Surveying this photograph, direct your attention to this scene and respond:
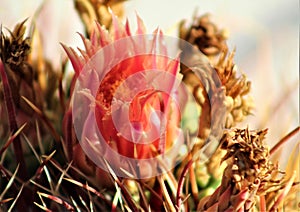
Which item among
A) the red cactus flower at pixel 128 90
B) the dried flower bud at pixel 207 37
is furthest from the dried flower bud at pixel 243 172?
the dried flower bud at pixel 207 37

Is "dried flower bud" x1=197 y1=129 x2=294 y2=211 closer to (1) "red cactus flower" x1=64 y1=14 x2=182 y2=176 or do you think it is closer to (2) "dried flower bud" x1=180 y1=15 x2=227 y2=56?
(1) "red cactus flower" x1=64 y1=14 x2=182 y2=176

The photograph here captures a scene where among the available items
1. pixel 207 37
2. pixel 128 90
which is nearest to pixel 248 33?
pixel 207 37

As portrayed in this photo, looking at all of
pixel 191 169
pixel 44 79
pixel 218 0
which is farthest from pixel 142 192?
pixel 218 0

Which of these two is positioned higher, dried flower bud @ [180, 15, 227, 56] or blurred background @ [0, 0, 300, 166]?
dried flower bud @ [180, 15, 227, 56]

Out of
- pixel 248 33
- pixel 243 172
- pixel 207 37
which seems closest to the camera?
pixel 243 172

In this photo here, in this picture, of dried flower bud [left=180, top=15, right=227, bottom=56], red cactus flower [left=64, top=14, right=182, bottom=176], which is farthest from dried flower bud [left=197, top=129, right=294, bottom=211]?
dried flower bud [left=180, top=15, right=227, bottom=56]

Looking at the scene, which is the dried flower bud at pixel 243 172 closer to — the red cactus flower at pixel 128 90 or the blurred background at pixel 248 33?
the red cactus flower at pixel 128 90

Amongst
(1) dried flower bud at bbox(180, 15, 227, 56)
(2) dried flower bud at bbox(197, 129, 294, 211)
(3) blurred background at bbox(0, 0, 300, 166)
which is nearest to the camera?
(2) dried flower bud at bbox(197, 129, 294, 211)

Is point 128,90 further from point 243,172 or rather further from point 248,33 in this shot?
point 248,33
